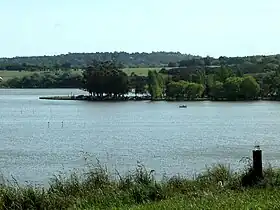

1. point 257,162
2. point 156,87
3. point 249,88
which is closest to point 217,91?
point 249,88

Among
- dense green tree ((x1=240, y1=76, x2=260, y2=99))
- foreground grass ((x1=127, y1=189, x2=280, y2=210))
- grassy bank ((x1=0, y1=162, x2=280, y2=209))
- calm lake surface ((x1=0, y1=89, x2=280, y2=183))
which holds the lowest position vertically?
calm lake surface ((x1=0, y1=89, x2=280, y2=183))

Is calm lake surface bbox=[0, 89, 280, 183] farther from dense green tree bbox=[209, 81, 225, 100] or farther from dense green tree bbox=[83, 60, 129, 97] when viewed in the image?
dense green tree bbox=[83, 60, 129, 97]

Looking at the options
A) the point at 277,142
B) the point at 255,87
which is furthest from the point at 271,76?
the point at 277,142

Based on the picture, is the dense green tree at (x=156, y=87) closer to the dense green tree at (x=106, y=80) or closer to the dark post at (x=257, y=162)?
the dense green tree at (x=106, y=80)

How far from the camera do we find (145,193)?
1545 centimetres

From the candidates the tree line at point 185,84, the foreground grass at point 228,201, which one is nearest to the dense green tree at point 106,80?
the tree line at point 185,84

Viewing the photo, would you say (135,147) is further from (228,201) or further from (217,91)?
(217,91)

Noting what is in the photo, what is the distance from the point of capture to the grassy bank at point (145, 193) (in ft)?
43.1

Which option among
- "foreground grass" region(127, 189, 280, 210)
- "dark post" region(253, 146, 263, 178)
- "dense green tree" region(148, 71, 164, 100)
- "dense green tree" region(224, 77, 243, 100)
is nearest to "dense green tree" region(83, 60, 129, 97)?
"dense green tree" region(148, 71, 164, 100)

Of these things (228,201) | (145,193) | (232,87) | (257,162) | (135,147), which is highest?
(257,162)

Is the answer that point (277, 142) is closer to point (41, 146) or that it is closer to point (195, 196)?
point (41, 146)

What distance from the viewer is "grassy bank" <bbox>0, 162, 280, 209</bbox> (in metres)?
13.1

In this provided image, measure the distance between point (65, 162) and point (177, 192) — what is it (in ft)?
94.1

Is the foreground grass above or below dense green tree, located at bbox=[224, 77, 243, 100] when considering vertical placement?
above
